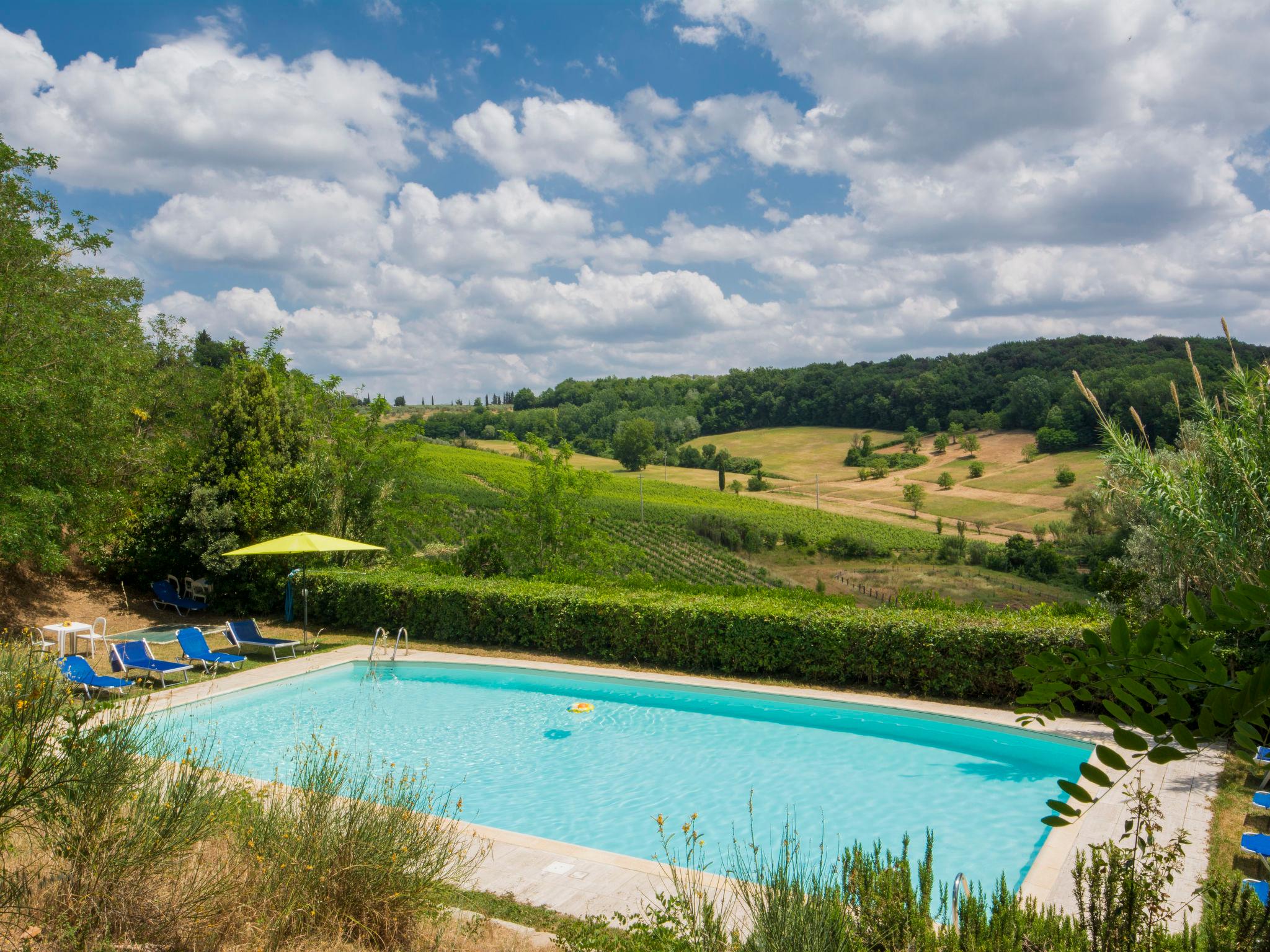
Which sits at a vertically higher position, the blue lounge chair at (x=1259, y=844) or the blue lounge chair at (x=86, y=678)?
the blue lounge chair at (x=1259, y=844)

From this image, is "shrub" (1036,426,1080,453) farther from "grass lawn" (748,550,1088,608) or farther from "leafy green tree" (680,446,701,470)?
"leafy green tree" (680,446,701,470)

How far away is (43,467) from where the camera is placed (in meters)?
12.8

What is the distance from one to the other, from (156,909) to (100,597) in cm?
1537

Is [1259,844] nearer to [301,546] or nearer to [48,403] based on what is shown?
[301,546]

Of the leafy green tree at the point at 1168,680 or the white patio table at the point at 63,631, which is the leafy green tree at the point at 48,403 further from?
the leafy green tree at the point at 1168,680

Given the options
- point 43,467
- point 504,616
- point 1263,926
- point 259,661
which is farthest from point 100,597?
point 1263,926

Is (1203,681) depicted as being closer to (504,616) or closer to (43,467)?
(504,616)

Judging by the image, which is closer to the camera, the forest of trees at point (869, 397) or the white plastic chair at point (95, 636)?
the white plastic chair at point (95, 636)

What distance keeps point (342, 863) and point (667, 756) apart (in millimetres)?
5855

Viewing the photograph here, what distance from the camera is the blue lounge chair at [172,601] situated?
637 inches

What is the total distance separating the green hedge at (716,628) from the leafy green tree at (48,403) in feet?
14.0

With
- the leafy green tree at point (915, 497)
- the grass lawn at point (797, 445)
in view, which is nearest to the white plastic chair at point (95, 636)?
the leafy green tree at point (915, 497)

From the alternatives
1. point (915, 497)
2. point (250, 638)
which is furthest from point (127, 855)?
point (915, 497)

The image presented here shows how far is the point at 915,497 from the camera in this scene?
2618 inches
